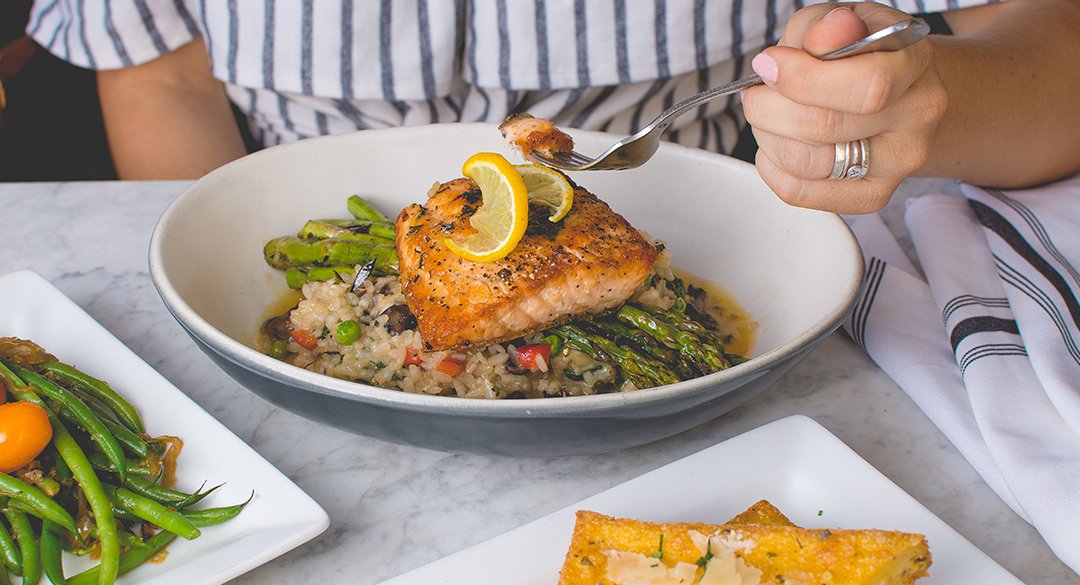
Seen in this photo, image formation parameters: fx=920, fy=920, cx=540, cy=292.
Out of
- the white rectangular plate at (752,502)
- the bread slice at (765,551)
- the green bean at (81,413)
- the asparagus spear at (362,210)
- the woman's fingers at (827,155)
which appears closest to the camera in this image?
the bread slice at (765,551)

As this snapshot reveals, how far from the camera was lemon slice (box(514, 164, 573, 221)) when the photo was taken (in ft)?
5.86

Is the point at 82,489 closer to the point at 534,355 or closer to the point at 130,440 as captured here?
the point at 130,440

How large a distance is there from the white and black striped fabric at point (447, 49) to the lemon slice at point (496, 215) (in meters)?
1.05

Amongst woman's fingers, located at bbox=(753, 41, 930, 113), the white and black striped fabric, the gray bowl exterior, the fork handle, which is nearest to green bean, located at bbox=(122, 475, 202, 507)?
the gray bowl exterior

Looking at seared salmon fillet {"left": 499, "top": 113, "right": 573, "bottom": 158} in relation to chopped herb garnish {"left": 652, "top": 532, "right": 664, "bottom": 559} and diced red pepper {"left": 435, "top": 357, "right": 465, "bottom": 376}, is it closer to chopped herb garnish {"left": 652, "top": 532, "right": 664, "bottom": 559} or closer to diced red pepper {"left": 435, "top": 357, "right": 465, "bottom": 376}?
diced red pepper {"left": 435, "top": 357, "right": 465, "bottom": 376}

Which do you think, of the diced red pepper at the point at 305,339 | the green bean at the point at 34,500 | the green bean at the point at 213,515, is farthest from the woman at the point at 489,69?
the green bean at the point at 34,500

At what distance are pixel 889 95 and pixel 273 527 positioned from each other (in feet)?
3.86

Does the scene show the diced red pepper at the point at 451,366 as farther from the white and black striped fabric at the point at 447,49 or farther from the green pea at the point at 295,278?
the white and black striped fabric at the point at 447,49

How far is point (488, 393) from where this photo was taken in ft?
5.49

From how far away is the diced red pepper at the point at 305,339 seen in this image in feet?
6.20

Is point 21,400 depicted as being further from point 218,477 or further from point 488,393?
point 488,393

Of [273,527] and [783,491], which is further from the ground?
[273,527]

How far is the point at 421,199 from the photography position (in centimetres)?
236

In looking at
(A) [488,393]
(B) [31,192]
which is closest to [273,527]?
(A) [488,393]
